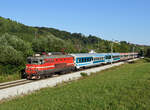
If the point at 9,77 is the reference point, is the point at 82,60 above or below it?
above

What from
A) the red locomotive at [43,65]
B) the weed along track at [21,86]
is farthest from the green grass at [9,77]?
the red locomotive at [43,65]

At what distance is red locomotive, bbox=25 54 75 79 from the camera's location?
77.2 feet

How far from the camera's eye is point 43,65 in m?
24.0

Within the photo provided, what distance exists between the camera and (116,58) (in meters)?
59.9

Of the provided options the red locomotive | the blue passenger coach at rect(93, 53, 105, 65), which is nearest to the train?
the red locomotive

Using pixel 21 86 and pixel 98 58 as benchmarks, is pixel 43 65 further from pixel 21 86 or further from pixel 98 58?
pixel 98 58

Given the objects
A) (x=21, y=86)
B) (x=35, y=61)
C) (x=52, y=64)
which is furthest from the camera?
(x=52, y=64)

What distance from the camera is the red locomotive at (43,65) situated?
2353cm

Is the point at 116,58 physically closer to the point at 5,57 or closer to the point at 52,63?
the point at 52,63

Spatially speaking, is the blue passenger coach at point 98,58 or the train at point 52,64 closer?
the train at point 52,64

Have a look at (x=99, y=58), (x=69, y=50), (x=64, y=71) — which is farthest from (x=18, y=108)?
(x=69, y=50)

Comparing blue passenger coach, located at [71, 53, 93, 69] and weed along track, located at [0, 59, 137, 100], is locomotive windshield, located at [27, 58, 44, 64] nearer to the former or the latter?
weed along track, located at [0, 59, 137, 100]

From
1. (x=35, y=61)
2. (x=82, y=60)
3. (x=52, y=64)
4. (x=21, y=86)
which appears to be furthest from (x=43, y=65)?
(x=82, y=60)

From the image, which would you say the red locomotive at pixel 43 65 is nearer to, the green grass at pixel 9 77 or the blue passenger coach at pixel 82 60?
the green grass at pixel 9 77
